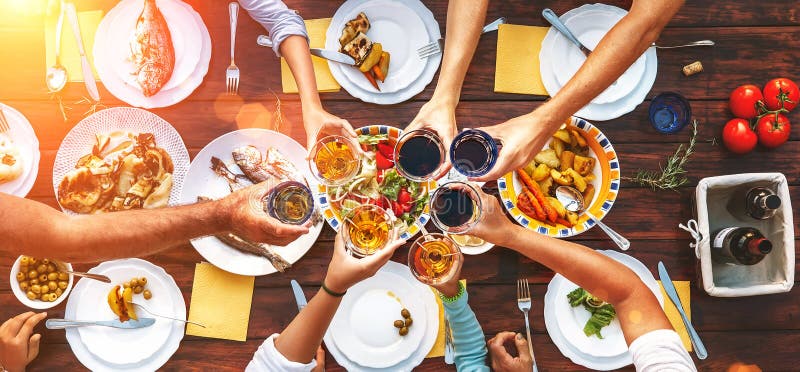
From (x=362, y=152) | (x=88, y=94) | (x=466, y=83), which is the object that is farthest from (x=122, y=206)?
(x=466, y=83)

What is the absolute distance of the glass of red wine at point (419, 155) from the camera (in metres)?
1.80

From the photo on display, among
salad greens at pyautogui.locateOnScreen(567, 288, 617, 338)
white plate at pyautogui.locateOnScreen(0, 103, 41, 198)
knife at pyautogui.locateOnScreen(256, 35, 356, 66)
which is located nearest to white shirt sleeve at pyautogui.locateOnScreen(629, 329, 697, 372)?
salad greens at pyautogui.locateOnScreen(567, 288, 617, 338)

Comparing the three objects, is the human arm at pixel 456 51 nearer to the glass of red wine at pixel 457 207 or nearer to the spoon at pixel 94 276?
the glass of red wine at pixel 457 207

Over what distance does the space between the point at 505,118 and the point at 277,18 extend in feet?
3.16

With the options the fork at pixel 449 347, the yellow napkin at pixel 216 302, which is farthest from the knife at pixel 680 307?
the yellow napkin at pixel 216 302

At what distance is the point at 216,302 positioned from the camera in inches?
85.9

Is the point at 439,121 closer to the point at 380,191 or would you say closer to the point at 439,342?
the point at 380,191

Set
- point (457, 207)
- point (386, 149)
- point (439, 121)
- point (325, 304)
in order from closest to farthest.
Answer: point (457, 207) < point (325, 304) < point (439, 121) < point (386, 149)

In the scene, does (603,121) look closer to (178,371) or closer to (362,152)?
(362,152)

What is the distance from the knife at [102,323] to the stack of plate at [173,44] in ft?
2.74

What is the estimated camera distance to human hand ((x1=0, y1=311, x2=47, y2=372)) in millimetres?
2129

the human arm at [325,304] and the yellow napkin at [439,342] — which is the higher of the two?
the human arm at [325,304]

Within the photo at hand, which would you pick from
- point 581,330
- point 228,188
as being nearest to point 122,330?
point 228,188

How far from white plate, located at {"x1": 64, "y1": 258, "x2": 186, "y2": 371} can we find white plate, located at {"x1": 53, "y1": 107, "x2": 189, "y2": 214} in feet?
1.08
